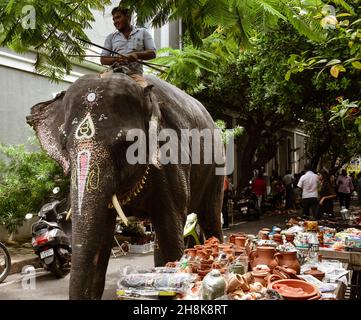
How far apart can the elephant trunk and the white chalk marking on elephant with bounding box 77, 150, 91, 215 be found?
0.15ft

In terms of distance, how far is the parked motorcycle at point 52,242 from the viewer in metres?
6.69

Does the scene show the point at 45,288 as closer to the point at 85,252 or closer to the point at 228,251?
the point at 85,252

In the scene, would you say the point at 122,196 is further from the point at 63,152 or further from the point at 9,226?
the point at 9,226

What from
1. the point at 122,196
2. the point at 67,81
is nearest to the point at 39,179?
the point at 67,81

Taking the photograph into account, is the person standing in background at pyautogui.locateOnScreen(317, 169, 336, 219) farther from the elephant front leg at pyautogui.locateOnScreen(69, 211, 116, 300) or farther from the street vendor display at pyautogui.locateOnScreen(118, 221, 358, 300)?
the elephant front leg at pyautogui.locateOnScreen(69, 211, 116, 300)

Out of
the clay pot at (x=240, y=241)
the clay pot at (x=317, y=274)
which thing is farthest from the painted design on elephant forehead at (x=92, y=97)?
the clay pot at (x=317, y=274)

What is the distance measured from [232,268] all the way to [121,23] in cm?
277

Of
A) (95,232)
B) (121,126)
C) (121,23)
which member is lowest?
(95,232)

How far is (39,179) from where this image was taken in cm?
800

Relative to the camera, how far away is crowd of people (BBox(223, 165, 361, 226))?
11.8 m

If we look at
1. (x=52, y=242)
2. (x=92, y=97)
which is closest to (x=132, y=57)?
(x=92, y=97)

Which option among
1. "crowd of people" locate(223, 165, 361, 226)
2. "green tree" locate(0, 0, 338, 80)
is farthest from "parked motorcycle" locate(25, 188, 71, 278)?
"crowd of people" locate(223, 165, 361, 226)

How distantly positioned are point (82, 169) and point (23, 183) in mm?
5513
